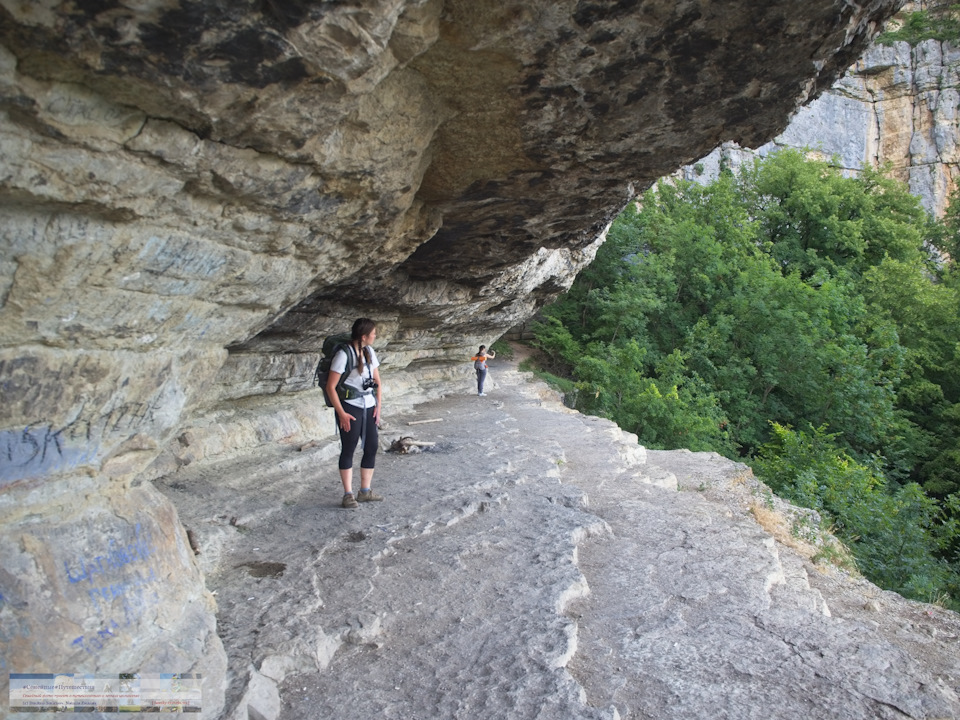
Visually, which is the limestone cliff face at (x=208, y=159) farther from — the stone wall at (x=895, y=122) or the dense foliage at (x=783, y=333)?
the stone wall at (x=895, y=122)

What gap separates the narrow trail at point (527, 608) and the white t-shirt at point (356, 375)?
2.44 ft

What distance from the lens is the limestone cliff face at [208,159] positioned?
1886 mm

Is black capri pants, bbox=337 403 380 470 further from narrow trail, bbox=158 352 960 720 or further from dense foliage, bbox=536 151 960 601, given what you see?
dense foliage, bbox=536 151 960 601

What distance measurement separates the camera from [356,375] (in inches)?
164

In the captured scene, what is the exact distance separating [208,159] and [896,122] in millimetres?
31769

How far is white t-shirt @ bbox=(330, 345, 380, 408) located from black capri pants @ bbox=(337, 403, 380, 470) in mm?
39

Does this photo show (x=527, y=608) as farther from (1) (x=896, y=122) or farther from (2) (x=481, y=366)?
(1) (x=896, y=122)

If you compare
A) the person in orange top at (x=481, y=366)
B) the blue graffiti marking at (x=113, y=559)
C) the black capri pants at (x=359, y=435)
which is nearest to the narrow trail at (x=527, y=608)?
the black capri pants at (x=359, y=435)

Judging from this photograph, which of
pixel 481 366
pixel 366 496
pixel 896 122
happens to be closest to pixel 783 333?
pixel 481 366

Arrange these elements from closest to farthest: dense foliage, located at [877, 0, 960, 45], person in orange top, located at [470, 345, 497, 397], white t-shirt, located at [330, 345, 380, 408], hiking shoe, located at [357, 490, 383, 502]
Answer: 1. white t-shirt, located at [330, 345, 380, 408]
2. hiking shoe, located at [357, 490, 383, 502]
3. person in orange top, located at [470, 345, 497, 397]
4. dense foliage, located at [877, 0, 960, 45]

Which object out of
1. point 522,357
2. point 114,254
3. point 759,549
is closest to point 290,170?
point 114,254

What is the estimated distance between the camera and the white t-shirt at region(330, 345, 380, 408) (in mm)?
4102

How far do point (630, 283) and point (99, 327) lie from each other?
16273mm

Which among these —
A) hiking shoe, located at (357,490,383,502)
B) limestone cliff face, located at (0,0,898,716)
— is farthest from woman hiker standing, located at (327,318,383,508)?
limestone cliff face, located at (0,0,898,716)
